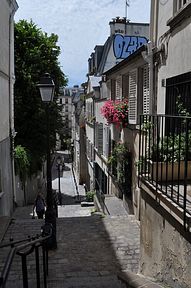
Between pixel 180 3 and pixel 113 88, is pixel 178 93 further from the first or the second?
pixel 113 88

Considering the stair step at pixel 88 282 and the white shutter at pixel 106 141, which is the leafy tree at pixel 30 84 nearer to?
the white shutter at pixel 106 141

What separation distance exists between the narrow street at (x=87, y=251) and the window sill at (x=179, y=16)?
5262 millimetres

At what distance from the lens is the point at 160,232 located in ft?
15.7

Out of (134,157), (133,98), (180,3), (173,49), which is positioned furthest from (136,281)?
(133,98)

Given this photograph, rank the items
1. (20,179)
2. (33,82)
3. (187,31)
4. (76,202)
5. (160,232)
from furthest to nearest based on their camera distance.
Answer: (76,202) < (33,82) < (20,179) < (187,31) < (160,232)

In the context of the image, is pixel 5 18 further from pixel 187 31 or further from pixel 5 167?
pixel 187 31

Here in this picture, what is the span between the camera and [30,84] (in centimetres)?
1917

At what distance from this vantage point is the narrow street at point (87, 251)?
6.29 m

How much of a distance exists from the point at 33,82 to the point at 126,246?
13452 mm

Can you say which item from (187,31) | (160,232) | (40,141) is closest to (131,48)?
(40,141)

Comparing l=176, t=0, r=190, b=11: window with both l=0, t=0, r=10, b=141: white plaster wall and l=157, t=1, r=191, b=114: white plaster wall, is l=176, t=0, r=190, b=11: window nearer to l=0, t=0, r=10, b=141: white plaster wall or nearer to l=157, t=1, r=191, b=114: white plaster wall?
l=157, t=1, r=191, b=114: white plaster wall

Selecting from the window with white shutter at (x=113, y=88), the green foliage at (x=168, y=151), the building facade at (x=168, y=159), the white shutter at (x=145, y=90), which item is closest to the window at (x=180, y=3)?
the building facade at (x=168, y=159)

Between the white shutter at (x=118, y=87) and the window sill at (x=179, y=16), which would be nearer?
the window sill at (x=179, y=16)

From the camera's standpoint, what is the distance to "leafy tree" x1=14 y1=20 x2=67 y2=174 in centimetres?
1928
